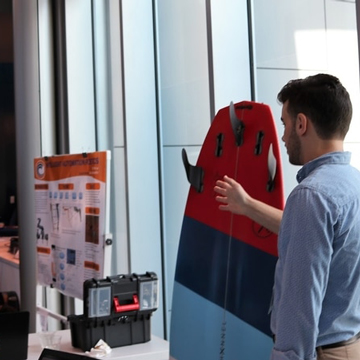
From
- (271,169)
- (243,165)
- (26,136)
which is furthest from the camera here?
(26,136)

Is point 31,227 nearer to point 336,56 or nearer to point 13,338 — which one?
point 13,338

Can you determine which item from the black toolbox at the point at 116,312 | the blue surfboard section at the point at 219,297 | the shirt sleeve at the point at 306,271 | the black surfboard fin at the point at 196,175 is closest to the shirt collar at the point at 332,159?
the shirt sleeve at the point at 306,271

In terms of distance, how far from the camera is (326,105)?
1787mm

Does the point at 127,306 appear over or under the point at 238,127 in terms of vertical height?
under

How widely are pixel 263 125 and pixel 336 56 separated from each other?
40cm

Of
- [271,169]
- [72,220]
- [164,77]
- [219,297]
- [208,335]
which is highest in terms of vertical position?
[164,77]

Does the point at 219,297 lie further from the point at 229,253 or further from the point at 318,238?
the point at 318,238

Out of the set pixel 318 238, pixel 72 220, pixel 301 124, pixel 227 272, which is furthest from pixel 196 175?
pixel 72 220

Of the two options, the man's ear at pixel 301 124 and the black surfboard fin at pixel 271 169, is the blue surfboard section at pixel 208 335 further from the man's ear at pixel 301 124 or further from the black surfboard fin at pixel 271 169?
the man's ear at pixel 301 124

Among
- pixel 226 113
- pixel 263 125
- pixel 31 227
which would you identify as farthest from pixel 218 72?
pixel 31 227

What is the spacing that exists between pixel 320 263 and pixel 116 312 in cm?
142

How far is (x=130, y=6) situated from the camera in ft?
13.6

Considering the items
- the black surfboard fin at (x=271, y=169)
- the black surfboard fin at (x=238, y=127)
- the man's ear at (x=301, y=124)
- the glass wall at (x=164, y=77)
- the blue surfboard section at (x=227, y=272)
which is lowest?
the blue surfboard section at (x=227, y=272)

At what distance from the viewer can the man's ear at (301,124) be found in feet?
5.94
